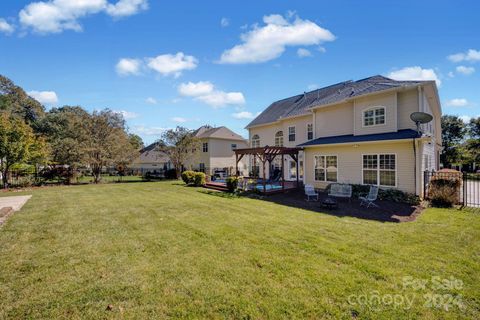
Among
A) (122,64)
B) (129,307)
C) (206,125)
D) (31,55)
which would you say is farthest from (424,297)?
(206,125)

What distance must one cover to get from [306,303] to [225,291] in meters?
1.22

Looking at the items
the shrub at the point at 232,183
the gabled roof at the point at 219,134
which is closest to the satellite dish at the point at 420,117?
the shrub at the point at 232,183

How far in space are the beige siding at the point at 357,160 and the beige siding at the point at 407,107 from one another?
1.67 metres

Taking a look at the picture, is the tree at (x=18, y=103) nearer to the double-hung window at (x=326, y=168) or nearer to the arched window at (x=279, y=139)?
the arched window at (x=279, y=139)

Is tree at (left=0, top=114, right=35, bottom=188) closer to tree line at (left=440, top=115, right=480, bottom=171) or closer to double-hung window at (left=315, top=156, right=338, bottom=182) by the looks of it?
double-hung window at (left=315, top=156, right=338, bottom=182)

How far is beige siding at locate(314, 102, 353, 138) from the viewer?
1484 cm

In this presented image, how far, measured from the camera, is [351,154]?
1356cm

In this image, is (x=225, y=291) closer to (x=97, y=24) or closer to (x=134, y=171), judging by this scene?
(x=97, y=24)

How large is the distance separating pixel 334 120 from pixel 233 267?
544 inches

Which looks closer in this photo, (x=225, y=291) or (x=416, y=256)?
(x=225, y=291)

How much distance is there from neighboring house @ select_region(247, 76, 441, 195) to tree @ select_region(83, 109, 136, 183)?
65.6ft

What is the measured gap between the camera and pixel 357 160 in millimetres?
13312

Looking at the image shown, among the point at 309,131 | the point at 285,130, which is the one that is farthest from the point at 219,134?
the point at 309,131

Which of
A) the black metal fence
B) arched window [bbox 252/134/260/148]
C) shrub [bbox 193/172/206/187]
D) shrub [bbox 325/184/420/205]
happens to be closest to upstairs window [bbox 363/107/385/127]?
the black metal fence
